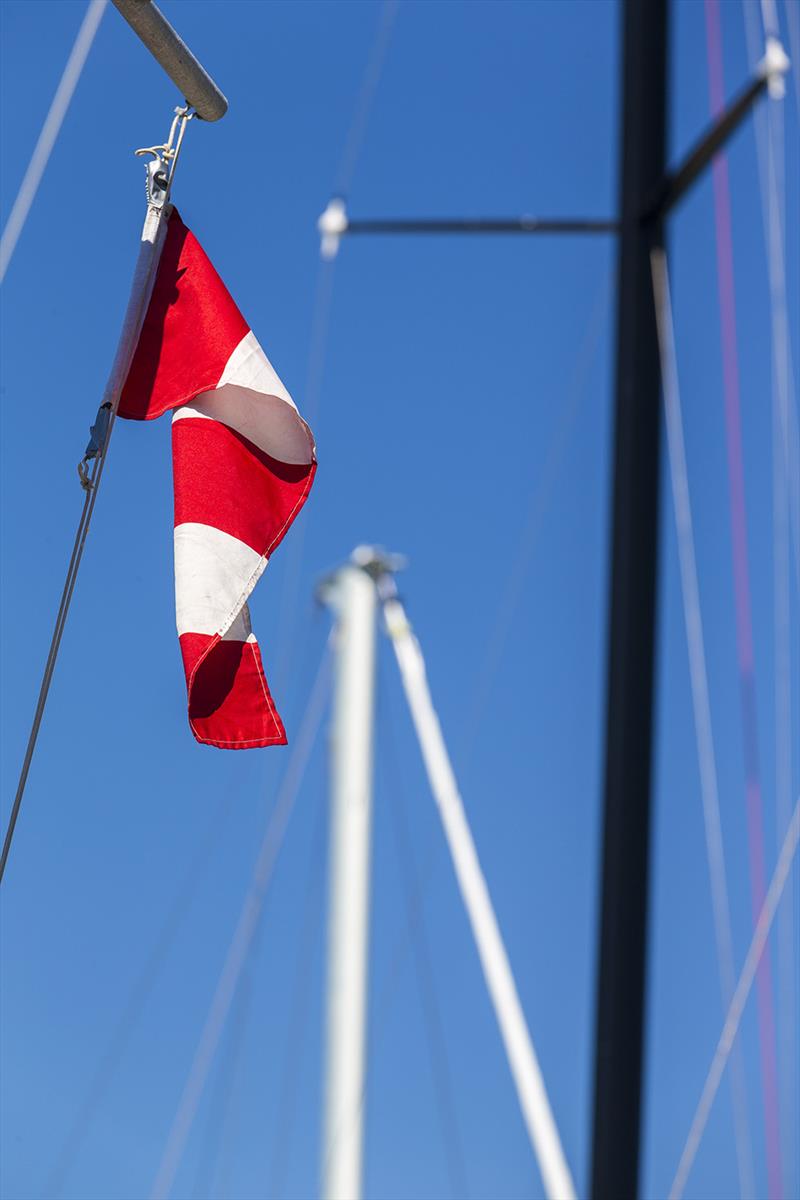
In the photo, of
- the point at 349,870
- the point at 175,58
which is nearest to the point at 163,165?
the point at 175,58

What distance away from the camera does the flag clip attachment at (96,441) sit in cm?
661

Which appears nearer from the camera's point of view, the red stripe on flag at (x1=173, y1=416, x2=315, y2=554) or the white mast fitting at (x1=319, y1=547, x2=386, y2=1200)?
the red stripe on flag at (x1=173, y1=416, x2=315, y2=554)

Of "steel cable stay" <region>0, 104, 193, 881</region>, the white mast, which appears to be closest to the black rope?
"steel cable stay" <region>0, 104, 193, 881</region>

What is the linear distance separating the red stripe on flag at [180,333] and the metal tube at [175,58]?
47cm

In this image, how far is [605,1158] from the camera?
15.0 feet

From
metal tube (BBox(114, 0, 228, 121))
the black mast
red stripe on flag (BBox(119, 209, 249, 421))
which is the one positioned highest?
metal tube (BBox(114, 0, 228, 121))

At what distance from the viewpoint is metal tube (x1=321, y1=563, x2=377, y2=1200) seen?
39.4 ft

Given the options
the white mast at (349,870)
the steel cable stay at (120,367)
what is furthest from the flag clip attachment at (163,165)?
the white mast at (349,870)

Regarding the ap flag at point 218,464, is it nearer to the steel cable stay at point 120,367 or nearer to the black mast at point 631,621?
the steel cable stay at point 120,367

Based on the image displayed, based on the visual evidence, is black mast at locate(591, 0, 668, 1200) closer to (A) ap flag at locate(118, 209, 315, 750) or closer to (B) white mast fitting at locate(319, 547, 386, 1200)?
(A) ap flag at locate(118, 209, 315, 750)

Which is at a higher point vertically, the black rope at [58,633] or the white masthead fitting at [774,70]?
the white masthead fitting at [774,70]

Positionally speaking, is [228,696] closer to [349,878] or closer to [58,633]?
[58,633]

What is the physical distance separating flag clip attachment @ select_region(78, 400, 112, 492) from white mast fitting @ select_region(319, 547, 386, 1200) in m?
6.42

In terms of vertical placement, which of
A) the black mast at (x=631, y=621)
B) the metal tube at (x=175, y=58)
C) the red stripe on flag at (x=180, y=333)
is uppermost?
the metal tube at (x=175, y=58)
